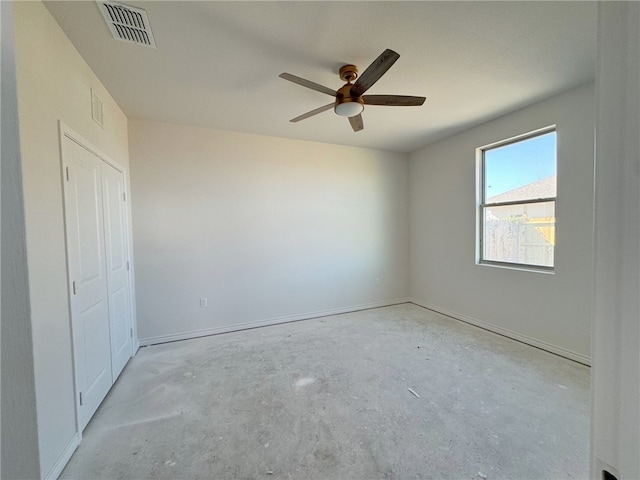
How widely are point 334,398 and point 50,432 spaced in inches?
69.4

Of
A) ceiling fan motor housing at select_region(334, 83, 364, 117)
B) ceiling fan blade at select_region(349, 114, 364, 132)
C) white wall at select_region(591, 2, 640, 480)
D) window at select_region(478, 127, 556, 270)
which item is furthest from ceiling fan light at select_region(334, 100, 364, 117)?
window at select_region(478, 127, 556, 270)

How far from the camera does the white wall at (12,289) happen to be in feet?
1.73

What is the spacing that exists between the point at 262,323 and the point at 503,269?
3.24 m

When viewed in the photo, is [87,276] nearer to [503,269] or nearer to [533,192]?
[503,269]

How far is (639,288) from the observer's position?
31 centimetres

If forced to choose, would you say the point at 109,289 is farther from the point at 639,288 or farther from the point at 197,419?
the point at 639,288

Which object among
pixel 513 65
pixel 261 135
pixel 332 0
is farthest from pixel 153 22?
pixel 513 65

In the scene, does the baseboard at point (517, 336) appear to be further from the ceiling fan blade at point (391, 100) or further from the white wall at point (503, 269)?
the ceiling fan blade at point (391, 100)

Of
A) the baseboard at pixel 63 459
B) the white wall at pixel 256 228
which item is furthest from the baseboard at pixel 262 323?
the baseboard at pixel 63 459

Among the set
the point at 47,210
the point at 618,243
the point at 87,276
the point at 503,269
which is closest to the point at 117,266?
the point at 87,276

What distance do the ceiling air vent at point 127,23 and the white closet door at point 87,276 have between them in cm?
80

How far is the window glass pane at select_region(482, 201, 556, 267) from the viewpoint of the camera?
288cm

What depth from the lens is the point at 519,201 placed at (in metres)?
3.12

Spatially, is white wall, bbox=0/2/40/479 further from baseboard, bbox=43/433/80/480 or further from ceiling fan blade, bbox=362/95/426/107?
ceiling fan blade, bbox=362/95/426/107
